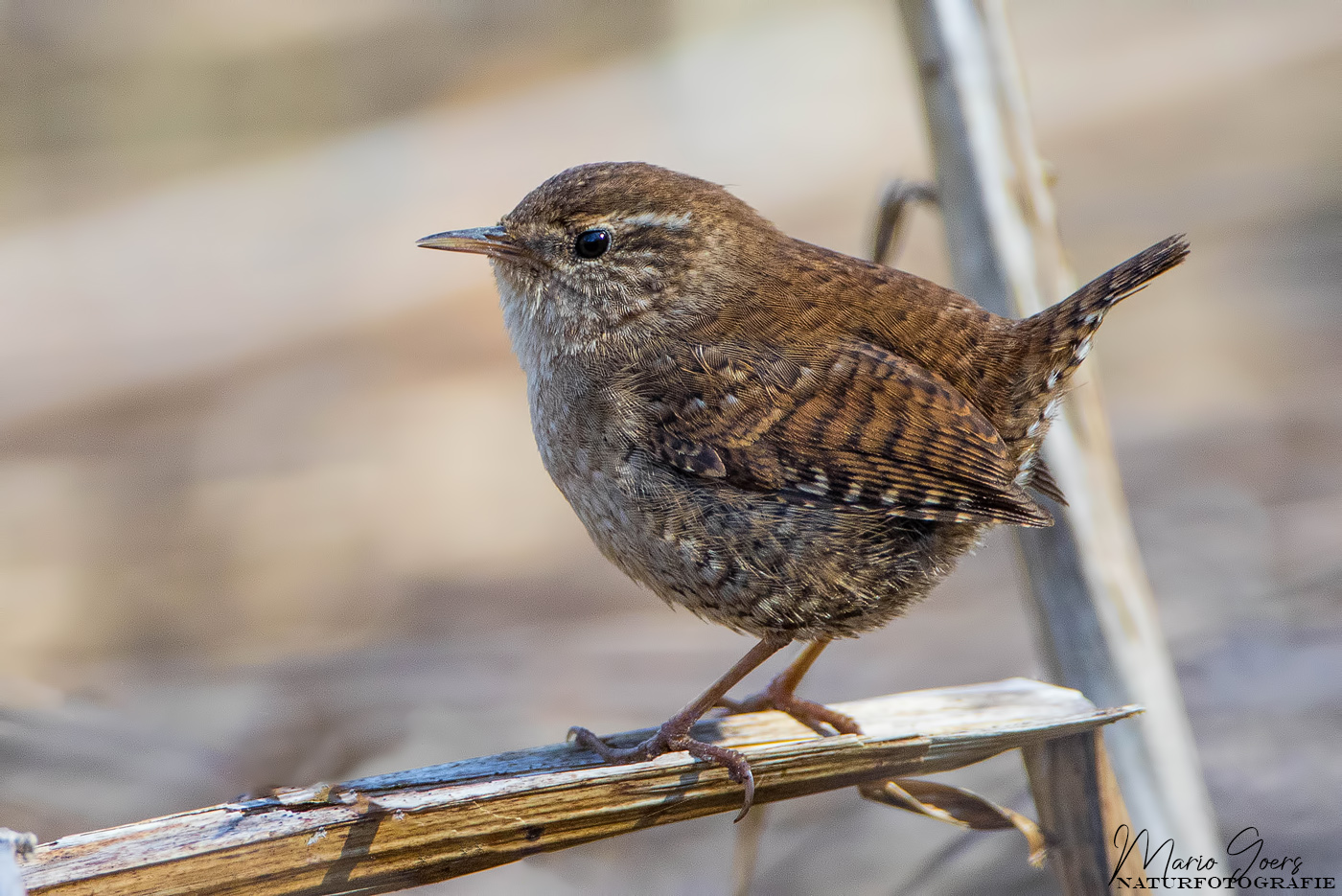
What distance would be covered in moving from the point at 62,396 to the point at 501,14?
376 centimetres

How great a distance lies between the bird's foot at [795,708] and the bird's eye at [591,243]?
3.72ft

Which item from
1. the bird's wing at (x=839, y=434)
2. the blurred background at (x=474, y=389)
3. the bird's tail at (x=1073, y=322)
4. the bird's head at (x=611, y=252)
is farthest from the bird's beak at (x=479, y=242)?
the blurred background at (x=474, y=389)

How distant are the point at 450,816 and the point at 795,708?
123 centimetres

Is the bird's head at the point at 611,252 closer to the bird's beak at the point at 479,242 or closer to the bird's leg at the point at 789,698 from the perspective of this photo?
the bird's beak at the point at 479,242

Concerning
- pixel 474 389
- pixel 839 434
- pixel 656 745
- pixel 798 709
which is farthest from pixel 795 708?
pixel 474 389

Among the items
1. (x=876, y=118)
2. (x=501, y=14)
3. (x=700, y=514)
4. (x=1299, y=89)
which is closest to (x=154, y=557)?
(x=700, y=514)

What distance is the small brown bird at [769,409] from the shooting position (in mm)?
2520

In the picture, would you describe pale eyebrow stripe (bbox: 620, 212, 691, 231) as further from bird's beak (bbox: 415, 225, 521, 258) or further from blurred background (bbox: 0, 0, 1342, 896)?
blurred background (bbox: 0, 0, 1342, 896)

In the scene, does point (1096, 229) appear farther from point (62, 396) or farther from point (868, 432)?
point (62, 396)

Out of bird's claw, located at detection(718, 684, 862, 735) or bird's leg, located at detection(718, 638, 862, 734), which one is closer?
bird's claw, located at detection(718, 684, 862, 735)

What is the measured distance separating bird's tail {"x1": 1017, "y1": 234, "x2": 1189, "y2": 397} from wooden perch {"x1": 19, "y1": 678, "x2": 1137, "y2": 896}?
0.73m

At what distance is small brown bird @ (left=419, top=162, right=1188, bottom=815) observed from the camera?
2.52 m

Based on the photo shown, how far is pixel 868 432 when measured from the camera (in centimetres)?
254

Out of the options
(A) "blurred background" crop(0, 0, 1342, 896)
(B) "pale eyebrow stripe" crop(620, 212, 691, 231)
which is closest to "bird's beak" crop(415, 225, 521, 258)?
(B) "pale eyebrow stripe" crop(620, 212, 691, 231)
